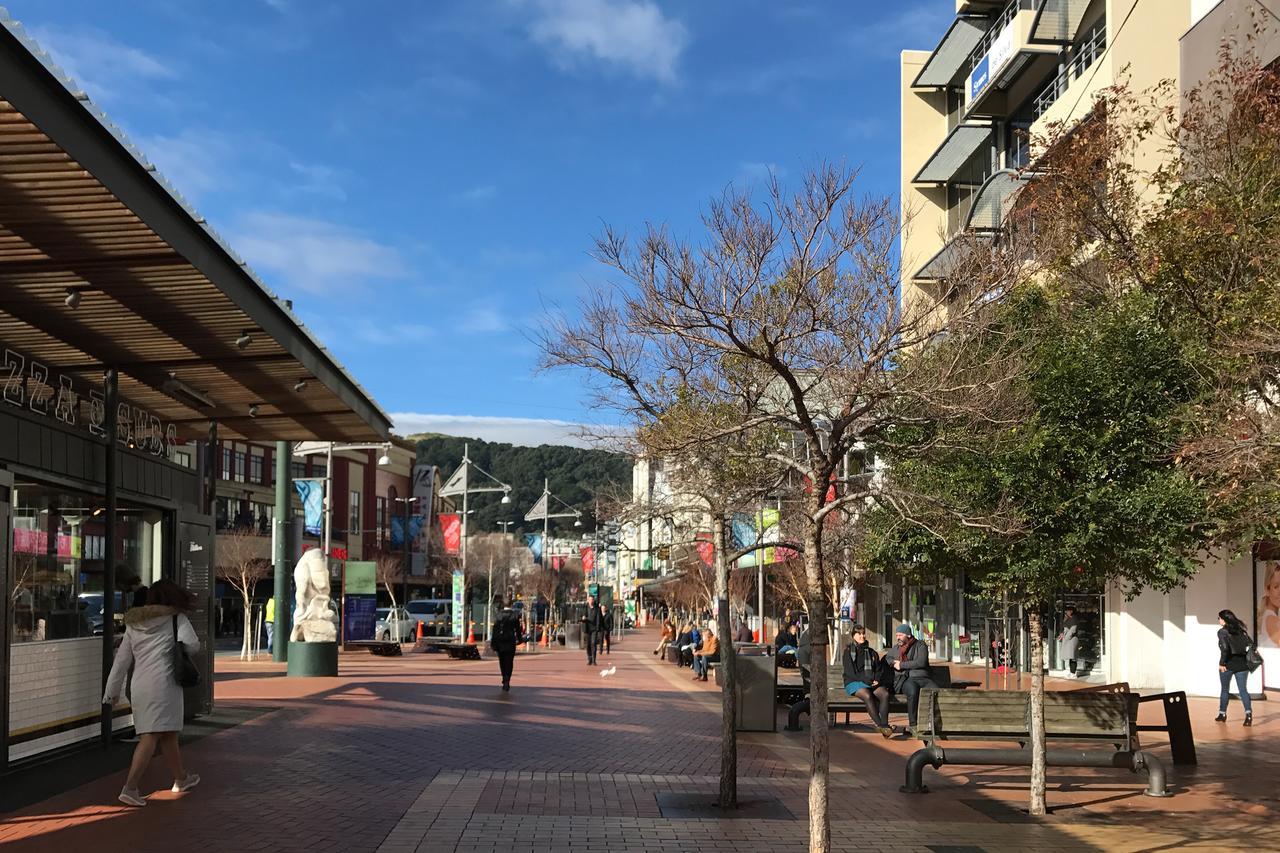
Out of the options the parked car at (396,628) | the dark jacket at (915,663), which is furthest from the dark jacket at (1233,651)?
the parked car at (396,628)

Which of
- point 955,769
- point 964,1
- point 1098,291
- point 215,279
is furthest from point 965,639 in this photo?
point 215,279

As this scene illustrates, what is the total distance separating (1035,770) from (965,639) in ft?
86.1

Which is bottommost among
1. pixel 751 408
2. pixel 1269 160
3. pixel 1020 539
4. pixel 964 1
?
pixel 1020 539

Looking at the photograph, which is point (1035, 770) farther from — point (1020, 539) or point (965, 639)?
point (965, 639)

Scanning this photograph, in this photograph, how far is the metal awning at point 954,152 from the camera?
38125 millimetres

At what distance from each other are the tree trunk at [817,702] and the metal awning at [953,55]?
110 ft

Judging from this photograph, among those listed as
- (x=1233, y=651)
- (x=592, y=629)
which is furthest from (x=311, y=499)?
(x=1233, y=651)

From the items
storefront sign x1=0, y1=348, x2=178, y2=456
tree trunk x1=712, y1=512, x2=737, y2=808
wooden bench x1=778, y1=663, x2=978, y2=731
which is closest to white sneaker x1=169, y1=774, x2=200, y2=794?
storefront sign x1=0, y1=348, x2=178, y2=456

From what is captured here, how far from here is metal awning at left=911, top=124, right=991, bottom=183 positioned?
125 feet

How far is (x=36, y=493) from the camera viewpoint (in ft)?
41.0

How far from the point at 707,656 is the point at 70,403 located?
16642 millimetres

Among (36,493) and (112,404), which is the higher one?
(112,404)

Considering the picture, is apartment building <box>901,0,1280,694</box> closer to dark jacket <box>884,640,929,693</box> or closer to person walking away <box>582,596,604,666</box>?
dark jacket <box>884,640,929,693</box>

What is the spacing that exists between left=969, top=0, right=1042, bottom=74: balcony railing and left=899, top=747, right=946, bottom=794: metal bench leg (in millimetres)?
25771
